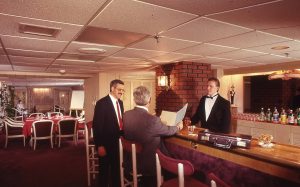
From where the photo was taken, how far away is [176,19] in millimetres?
2486

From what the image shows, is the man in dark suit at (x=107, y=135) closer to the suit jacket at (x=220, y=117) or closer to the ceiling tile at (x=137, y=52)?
the ceiling tile at (x=137, y=52)

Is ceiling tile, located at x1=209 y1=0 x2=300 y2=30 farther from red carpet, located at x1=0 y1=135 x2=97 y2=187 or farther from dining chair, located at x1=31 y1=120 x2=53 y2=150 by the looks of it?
dining chair, located at x1=31 y1=120 x2=53 y2=150

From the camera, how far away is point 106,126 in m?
3.44

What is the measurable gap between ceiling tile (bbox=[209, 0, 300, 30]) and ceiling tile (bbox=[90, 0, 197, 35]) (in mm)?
412

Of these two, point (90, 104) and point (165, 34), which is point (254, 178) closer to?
point (165, 34)

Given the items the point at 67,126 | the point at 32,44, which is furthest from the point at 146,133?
the point at 67,126

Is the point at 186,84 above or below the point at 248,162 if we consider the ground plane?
above

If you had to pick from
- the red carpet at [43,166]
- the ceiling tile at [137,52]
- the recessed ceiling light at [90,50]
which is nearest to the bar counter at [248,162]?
the ceiling tile at [137,52]

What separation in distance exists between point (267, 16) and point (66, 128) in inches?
269

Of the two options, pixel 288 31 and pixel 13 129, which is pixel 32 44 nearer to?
pixel 288 31

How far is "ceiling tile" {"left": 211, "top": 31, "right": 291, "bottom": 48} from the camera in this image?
3.16m

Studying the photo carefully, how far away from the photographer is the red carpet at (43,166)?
14.8ft

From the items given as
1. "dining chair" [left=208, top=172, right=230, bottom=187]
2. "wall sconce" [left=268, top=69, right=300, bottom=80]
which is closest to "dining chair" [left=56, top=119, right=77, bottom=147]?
"wall sconce" [left=268, top=69, right=300, bottom=80]

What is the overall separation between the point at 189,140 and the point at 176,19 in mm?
1442
